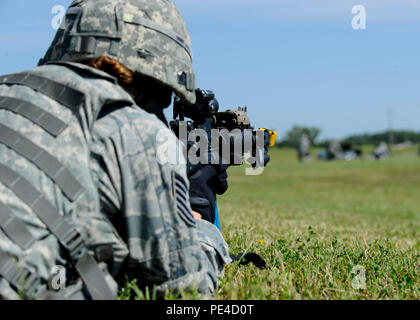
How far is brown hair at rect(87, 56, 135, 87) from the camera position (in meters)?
2.97

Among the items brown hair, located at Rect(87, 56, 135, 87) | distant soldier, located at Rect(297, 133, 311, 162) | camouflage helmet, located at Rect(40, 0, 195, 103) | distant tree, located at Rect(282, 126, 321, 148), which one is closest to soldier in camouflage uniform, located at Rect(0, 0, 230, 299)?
brown hair, located at Rect(87, 56, 135, 87)

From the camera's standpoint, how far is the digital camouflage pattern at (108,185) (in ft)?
8.05

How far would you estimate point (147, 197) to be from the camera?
101 inches

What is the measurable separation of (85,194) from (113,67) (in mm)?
891

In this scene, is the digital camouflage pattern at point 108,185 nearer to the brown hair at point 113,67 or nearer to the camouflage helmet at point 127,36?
the brown hair at point 113,67

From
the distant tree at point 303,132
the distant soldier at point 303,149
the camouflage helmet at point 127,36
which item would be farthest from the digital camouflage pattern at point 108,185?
the distant tree at point 303,132

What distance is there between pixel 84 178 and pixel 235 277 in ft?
4.65

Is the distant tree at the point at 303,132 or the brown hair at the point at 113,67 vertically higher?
the distant tree at the point at 303,132

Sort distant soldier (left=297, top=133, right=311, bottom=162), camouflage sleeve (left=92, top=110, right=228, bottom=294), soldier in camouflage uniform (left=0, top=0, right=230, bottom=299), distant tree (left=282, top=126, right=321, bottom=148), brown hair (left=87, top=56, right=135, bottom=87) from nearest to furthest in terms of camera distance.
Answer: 1. soldier in camouflage uniform (left=0, top=0, right=230, bottom=299)
2. camouflage sleeve (left=92, top=110, right=228, bottom=294)
3. brown hair (left=87, top=56, right=135, bottom=87)
4. distant soldier (left=297, top=133, right=311, bottom=162)
5. distant tree (left=282, top=126, right=321, bottom=148)

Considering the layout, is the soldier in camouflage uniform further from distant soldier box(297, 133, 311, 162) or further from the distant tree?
the distant tree

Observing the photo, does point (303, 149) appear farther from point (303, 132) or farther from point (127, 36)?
point (303, 132)

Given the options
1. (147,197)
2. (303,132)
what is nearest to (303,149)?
(147,197)
